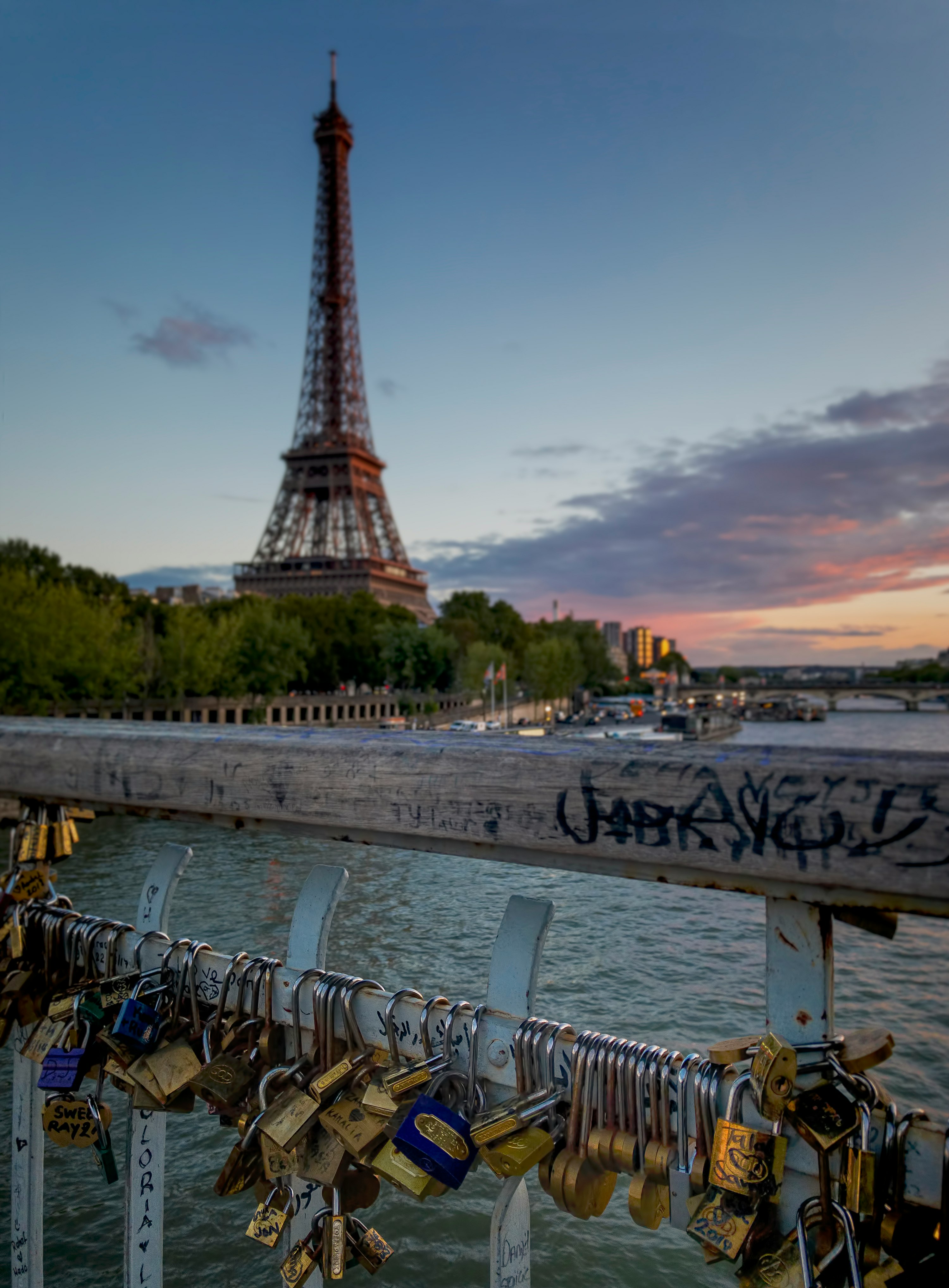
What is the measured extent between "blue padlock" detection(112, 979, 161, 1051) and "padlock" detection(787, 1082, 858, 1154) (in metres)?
1.09

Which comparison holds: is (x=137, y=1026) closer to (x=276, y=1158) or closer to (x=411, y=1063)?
(x=276, y=1158)

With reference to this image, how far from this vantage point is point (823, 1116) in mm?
923

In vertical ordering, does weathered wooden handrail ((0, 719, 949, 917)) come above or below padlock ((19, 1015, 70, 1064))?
above

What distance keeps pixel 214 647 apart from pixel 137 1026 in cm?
4153

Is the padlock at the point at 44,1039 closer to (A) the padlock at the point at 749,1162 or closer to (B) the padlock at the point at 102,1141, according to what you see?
(B) the padlock at the point at 102,1141

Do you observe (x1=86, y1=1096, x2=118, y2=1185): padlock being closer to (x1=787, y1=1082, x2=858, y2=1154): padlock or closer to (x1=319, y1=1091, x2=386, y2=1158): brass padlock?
(x1=319, y1=1091, x2=386, y2=1158): brass padlock

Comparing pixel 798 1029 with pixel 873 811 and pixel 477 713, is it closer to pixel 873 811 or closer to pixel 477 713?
pixel 873 811

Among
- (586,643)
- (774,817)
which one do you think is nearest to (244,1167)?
(774,817)

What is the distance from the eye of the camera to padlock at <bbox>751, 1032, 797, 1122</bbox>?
3.03ft

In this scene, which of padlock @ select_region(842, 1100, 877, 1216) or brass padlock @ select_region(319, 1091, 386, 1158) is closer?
padlock @ select_region(842, 1100, 877, 1216)

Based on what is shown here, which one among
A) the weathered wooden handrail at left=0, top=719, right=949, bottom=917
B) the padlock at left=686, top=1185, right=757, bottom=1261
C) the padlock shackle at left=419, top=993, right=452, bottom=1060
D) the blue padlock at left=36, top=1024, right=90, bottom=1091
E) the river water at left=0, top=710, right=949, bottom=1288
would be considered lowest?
the river water at left=0, top=710, right=949, bottom=1288

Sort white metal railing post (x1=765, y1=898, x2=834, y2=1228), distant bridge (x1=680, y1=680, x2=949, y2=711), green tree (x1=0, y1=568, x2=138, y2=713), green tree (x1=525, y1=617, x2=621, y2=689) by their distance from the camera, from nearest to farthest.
Answer: white metal railing post (x1=765, y1=898, x2=834, y2=1228)
green tree (x1=0, y1=568, x2=138, y2=713)
green tree (x1=525, y1=617, x2=621, y2=689)
distant bridge (x1=680, y1=680, x2=949, y2=711)

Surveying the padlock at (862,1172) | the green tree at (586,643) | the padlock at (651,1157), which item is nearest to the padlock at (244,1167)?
the padlock at (651,1157)

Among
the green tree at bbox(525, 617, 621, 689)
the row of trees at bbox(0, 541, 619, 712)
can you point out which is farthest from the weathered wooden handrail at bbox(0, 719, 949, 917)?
the green tree at bbox(525, 617, 621, 689)
